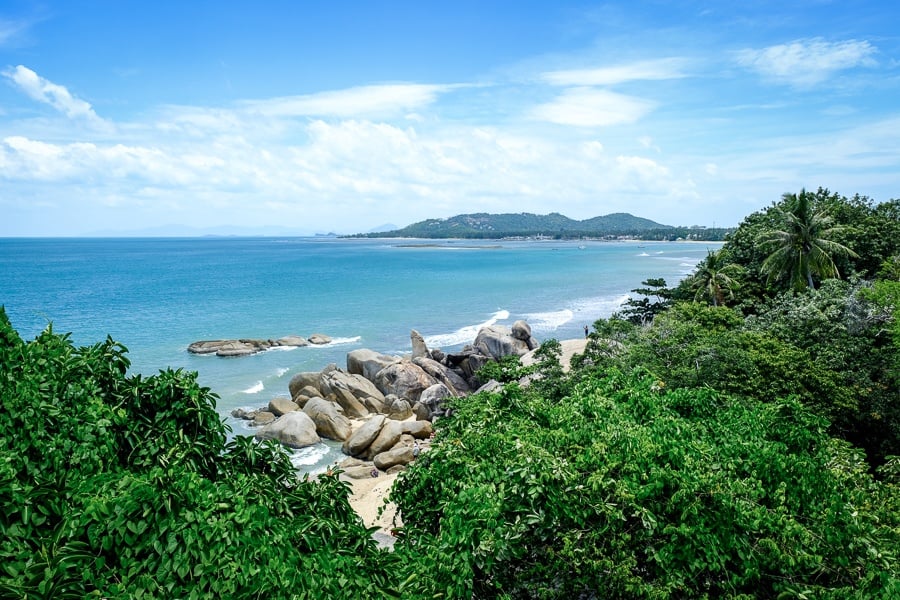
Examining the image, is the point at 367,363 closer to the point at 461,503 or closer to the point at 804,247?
the point at 804,247

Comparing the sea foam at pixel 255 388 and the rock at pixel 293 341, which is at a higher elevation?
the rock at pixel 293 341

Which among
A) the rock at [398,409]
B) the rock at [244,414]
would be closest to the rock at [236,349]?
the rock at [244,414]

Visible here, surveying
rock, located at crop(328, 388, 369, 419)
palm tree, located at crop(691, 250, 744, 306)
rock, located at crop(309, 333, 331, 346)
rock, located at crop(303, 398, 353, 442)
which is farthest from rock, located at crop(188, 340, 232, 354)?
palm tree, located at crop(691, 250, 744, 306)

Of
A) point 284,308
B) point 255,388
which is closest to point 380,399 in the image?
point 255,388

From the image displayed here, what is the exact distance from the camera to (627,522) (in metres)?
7.18

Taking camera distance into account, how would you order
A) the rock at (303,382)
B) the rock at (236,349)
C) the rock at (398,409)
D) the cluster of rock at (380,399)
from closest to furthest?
1. the cluster of rock at (380,399)
2. the rock at (398,409)
3. the rock at (303,382)
4. the rock at (236,349)

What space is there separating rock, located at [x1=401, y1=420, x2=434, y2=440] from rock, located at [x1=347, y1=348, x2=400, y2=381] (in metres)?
7.68

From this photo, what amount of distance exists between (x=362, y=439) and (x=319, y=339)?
800 inches

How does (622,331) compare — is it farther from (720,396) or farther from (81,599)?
(81,599)

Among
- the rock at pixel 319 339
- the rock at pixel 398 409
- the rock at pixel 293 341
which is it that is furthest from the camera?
the rock at pixel 319 339

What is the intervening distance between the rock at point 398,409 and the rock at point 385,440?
3.90 metres

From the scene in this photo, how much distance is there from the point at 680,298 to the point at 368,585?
34712mm

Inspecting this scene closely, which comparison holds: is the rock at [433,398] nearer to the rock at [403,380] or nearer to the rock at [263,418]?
the rock at [403,380]

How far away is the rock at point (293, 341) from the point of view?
40.9 metres
